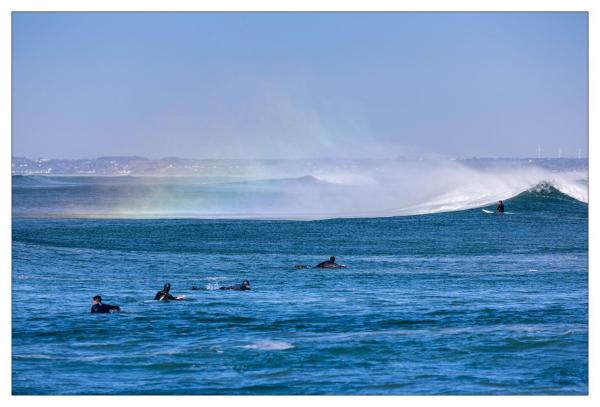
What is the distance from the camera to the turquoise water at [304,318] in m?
21.9

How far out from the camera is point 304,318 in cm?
2780

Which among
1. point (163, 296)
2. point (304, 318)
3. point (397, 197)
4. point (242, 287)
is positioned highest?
point (397, 197)

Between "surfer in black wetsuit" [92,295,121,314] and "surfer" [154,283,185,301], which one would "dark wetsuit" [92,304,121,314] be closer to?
"surfer in black wetsuit" [92,295,121,314]

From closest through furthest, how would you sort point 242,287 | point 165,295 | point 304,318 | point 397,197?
1. point 304,318
2. point 165,295
3. point 242,287
4. point 397,197

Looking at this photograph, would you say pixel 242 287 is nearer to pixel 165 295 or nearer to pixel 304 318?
pixel 165 295

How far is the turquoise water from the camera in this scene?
2194 centimetres

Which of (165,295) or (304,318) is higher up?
(165,295)

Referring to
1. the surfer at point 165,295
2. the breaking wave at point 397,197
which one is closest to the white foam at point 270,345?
the surfer at point 165,295

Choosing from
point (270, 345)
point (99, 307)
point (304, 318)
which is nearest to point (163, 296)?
point (99, 307)

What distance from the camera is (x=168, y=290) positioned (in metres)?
30.4

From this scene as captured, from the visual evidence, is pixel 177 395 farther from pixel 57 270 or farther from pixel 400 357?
pixel 57 270

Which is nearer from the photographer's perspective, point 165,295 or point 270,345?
point 270,345

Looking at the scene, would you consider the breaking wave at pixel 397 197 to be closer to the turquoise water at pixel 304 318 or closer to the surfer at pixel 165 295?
the turquoise water at pixel 304 318
